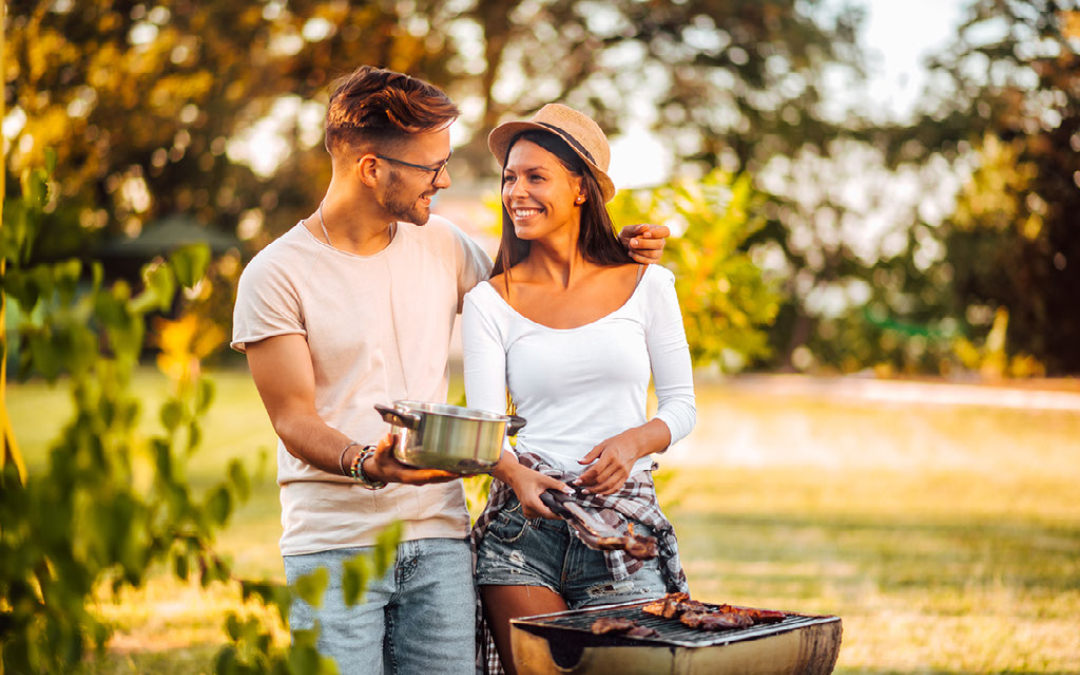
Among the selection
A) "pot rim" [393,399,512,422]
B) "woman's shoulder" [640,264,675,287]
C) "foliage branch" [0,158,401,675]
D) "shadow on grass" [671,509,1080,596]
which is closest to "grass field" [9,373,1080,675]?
"shadow on grass" [671,509,1080,596]

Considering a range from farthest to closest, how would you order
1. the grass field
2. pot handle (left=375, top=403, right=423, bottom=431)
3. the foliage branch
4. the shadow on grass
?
the shadow on grass, the grass field, pot handle (left=375, top=403, right=423, bottom=431), the foliage branch

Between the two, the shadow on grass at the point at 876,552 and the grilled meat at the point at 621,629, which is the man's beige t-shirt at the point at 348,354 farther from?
the shadow on grass at the point at 876,552

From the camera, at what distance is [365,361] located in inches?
116

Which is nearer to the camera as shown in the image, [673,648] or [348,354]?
[673,648]

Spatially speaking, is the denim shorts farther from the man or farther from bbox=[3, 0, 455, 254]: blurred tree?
bbox=[3, 0, 455, 254]: blurred tree

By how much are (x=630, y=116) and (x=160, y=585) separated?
15549 millimetres

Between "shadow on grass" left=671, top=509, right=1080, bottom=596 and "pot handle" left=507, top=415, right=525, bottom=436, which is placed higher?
"pot handle" left=507, top=415, right=525, bottom=436

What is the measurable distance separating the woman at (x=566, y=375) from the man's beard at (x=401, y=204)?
269mm

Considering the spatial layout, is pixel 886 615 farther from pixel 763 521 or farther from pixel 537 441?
pixel 537 441

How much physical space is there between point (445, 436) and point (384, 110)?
0.98 m

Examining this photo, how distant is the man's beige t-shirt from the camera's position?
2.89 m

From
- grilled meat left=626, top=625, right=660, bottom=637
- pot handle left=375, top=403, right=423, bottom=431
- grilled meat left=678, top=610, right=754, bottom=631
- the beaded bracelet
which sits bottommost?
grilled meat left=678, top=610, right=754, bottom=631

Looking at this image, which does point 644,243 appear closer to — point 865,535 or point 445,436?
point 445,436

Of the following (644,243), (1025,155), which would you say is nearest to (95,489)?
(644,243)
